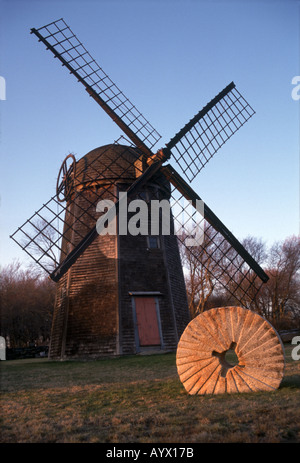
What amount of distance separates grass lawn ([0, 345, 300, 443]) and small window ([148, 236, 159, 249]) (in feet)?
31.8

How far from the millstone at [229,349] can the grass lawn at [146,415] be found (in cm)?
28

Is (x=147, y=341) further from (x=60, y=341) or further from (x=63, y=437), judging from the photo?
(x=63, y=437)

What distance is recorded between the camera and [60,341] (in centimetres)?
1614

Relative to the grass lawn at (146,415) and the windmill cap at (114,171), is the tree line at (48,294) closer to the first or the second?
the windmill cap at (114,171)

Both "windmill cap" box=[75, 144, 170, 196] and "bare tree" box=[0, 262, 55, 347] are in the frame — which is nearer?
"windmill cap" box=[75, 144, 170, 196]

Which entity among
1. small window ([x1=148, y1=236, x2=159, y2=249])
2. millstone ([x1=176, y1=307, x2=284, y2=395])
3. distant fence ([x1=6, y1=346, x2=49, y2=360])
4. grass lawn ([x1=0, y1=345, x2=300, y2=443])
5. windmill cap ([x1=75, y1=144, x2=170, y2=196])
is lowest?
grass lawn ([x1=0, y1=345, x2=300, y2=443])

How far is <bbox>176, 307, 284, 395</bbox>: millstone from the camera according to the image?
5.95 m

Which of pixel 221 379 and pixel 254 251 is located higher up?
pixel 254 251

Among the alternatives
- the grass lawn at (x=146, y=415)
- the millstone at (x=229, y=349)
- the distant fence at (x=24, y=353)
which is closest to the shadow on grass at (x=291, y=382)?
the grass lawn at (x=146, y=415)

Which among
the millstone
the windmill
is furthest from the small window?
the millstone

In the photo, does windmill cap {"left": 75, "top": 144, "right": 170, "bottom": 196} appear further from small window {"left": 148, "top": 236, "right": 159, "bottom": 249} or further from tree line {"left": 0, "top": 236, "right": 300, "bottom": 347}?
tree line {"left": 0, "top": 236, "right": 300, "bottom": 347}

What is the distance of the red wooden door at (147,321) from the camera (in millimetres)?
15514

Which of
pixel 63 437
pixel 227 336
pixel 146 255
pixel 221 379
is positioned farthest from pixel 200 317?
pixel 146 255

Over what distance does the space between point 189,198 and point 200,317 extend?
929 cm
